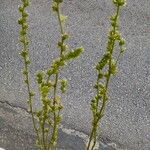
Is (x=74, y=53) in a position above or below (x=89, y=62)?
below

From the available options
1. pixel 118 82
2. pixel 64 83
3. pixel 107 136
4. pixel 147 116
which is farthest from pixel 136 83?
pixel 64 83

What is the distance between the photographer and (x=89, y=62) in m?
4.84

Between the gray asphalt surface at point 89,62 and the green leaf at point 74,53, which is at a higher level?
the gray asphalt surface at point 89,62

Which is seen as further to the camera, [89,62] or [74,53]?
[89,62]

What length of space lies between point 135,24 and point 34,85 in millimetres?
1806

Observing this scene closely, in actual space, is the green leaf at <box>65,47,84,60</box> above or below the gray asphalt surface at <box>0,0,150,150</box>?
below

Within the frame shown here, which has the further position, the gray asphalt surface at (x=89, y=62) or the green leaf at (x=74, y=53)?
the gray asphalt surface at (x=89, y=62)

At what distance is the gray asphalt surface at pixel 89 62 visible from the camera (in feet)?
13.2

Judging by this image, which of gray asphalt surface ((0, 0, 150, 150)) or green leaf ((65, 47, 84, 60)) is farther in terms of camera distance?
gray asphalt surface ((0, 0, 150, 150))

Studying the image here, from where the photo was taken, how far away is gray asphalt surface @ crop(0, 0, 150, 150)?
402 cm

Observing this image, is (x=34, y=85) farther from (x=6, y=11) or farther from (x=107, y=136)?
(x=6, y=11)

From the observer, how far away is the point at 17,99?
4211mm

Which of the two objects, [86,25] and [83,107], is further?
[86,25]

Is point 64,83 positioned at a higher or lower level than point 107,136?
lower
